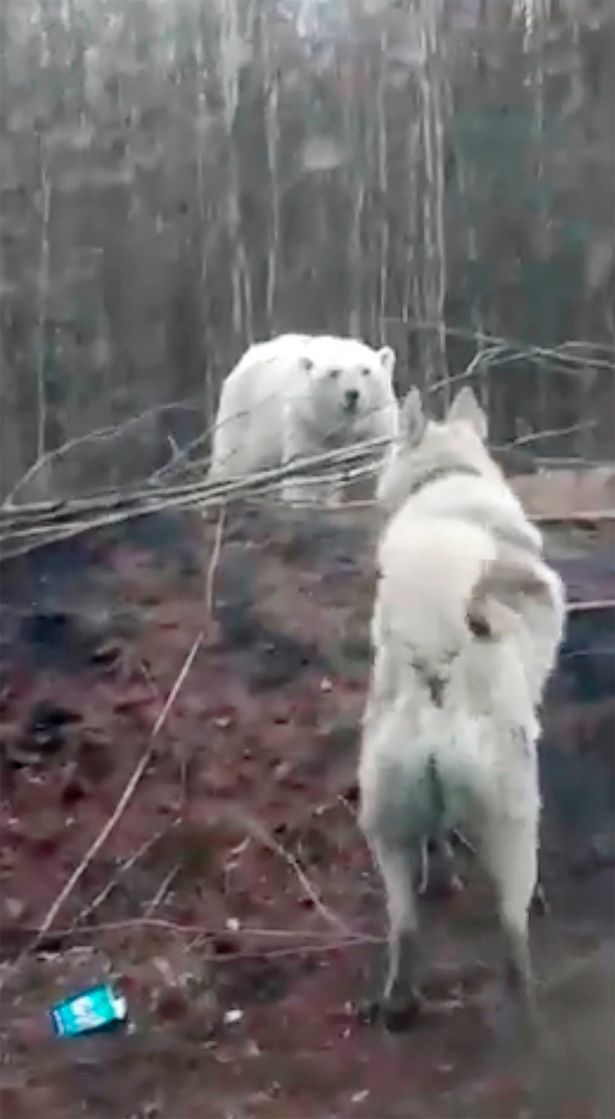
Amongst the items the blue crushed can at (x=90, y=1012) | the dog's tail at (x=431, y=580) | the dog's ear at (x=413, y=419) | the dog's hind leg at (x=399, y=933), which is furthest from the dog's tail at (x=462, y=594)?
the blue crushed can at (x=90, y=1012)

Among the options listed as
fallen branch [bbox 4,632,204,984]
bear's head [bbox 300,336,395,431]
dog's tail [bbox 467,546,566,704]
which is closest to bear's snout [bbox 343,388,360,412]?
bear's head [bbox 300,336,395,431]

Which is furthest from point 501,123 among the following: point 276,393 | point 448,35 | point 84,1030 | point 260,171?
point 84,1030

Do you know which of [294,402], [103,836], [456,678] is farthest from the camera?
[294,402]

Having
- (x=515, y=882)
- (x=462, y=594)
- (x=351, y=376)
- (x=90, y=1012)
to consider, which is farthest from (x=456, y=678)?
(x=90, y=1012)

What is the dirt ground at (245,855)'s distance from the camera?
5.97 feet

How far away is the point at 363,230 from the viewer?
1955 millimetres

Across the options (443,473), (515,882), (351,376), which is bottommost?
(515,882)

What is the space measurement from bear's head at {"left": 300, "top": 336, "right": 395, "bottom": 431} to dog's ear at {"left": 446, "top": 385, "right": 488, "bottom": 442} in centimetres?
8

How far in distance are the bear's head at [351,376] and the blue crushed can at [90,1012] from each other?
0.70 metres

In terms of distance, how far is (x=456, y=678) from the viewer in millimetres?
1819

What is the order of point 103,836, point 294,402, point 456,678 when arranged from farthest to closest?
point 294,402 → point 103,836 → point 456,678

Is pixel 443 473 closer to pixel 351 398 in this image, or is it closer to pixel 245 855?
pixel 351 398

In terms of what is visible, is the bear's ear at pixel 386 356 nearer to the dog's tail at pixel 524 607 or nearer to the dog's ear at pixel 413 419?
the dog's ear at pixel 413 419

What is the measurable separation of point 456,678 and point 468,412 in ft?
1.06
